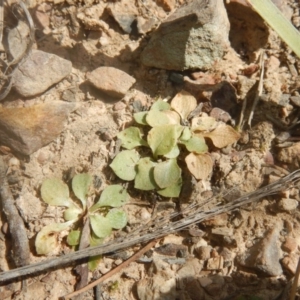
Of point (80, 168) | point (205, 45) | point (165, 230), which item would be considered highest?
point (205, 45)

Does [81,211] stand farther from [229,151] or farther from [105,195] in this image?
[229,151]

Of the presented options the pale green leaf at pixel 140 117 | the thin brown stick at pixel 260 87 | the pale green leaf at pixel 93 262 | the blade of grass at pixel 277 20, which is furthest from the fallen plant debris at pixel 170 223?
the blade of grass at pixel 277 20

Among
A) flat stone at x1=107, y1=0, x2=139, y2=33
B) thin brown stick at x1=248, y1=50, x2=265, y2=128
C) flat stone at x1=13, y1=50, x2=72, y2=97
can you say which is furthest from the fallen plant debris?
flat stone at x1=107, y1=0, x2=139, y2=33

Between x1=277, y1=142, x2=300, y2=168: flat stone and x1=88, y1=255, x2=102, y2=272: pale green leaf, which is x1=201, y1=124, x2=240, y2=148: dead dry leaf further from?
x1=88, y1=255, x2=102, y2=272: pale green leaf

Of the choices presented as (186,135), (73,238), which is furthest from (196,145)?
(73,238)

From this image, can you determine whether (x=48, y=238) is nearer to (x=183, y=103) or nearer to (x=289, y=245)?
(x=183, y=103)

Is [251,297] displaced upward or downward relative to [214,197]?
downward

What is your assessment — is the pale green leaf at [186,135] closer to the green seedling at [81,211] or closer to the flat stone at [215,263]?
the green seedling at [81,211]

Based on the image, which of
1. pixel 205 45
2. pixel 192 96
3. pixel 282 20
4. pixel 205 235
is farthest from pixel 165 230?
pixel 282 20
